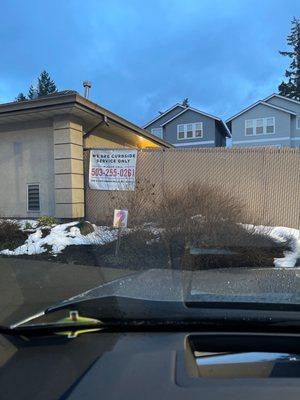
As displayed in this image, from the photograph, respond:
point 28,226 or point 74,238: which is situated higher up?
point 28,226

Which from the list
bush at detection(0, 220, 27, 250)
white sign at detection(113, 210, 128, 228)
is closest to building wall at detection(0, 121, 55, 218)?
bush at detection(0, 220, 27, 250)

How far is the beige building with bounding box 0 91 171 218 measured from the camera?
14680 mm

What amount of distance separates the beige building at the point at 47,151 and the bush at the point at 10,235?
7.18 feet

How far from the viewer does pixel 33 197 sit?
15.8m

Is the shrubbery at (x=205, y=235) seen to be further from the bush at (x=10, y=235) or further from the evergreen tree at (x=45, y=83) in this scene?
the evergreen tree at (x=45, y=83)

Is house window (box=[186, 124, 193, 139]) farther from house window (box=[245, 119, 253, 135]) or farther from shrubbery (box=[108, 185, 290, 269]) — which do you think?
shrubbery (box=[108, 185, 290, 269])

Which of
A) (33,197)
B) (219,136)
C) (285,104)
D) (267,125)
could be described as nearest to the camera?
(33,197)

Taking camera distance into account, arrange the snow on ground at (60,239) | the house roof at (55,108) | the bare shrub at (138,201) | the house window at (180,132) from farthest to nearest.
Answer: the house window at (180,132) < the house roof at (55,108) < the bare shrub at (138,201) < the snow on ground at (60,239)

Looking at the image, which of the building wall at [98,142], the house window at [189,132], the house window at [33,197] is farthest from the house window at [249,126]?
the house window at [33,197]

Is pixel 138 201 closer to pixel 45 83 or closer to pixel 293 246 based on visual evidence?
pixel 293 246

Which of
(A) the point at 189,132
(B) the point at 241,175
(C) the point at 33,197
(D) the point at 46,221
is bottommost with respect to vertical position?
(D) the point at 46,221

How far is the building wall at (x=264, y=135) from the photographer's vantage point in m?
47.2

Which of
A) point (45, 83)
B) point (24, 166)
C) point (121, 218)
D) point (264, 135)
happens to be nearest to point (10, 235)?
point (121, 218)

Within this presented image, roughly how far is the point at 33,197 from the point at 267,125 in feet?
118
